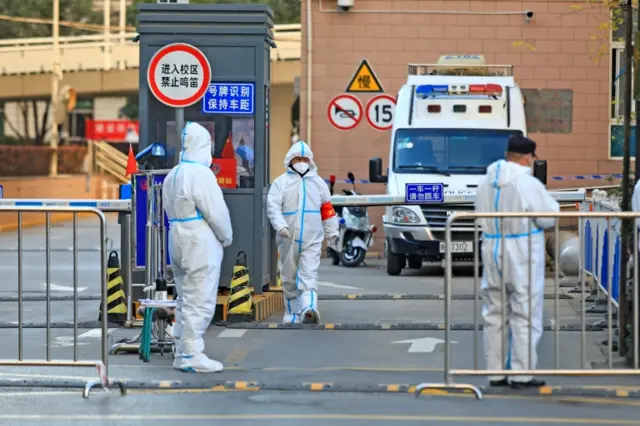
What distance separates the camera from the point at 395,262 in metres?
20.4

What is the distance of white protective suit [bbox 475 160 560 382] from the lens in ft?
32.3

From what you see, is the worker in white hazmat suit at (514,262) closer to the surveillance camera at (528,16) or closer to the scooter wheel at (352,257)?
the scooter wheel at (352,257)

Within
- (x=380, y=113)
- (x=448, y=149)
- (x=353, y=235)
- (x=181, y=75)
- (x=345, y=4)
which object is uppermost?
(x=345, y=4)

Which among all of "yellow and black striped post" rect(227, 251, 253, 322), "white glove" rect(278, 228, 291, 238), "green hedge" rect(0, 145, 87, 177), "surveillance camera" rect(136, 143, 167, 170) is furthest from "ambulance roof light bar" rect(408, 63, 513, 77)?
"green hedge" rect(0, 145, 87, 177)

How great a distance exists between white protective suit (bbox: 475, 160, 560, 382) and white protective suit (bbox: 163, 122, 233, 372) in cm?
210

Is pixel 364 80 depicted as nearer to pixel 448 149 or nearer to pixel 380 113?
pixel 380 113

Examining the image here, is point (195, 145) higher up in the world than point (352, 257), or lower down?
higher up

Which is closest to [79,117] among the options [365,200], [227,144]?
[365,200]

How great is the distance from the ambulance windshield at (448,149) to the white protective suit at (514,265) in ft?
33.8

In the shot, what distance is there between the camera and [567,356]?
35.2 feet

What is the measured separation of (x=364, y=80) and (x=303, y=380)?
1404 centimetres

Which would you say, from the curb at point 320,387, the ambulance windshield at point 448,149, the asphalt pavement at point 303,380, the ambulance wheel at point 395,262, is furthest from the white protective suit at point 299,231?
the ambulance windshield at point 448,149

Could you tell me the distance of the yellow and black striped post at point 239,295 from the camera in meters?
14.0

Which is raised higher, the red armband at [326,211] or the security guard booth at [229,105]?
the security guard booth at [229,105]
